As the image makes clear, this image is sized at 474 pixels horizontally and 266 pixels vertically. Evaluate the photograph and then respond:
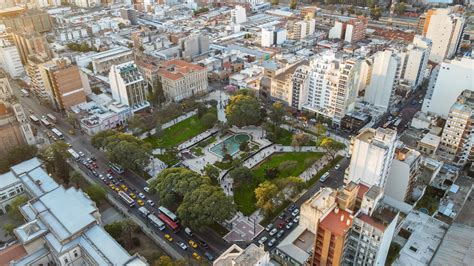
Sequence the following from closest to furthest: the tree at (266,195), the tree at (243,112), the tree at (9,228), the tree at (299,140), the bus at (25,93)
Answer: the tree at (9,228), the tree at (266,195), the tree at (299,140), the tree at (243,112), the bus at (25,93)

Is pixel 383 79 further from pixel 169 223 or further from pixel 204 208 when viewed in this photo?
pixel 169 223

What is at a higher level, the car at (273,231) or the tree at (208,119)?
the tree at (208,119)

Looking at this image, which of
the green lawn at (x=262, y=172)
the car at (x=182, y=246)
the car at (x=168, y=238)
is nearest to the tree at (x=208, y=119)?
the green lawn at (x=262, y=172)

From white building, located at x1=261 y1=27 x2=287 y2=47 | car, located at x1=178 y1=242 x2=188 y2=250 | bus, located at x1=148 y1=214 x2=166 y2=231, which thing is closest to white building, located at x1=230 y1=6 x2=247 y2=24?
white building, located at x1=261 y1=27 x2=287 y2=47

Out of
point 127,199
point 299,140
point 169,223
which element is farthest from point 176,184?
point 299,140

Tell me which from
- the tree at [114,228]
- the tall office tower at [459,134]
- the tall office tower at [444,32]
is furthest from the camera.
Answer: the tall office tower at [444,32]

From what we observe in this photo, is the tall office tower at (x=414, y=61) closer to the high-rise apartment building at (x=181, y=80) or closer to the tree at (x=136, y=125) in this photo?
the high-rise apartment building at (x=181, y=80)

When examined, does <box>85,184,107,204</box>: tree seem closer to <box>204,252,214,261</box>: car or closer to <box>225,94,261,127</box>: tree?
<box>204,252,214,261</box>: car
